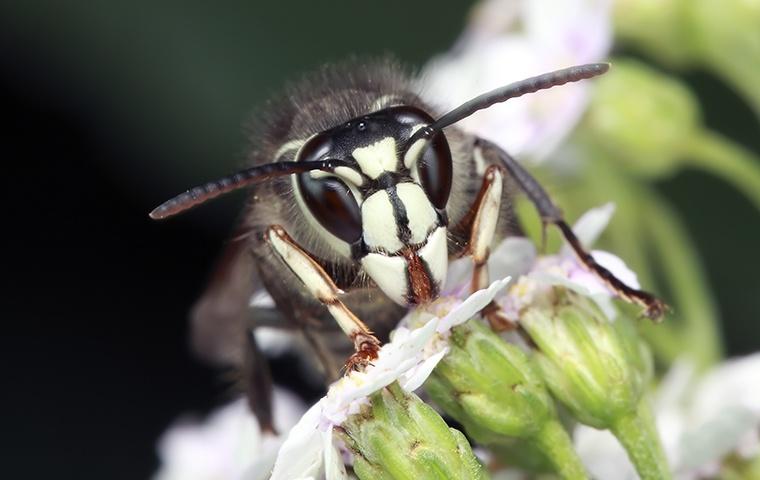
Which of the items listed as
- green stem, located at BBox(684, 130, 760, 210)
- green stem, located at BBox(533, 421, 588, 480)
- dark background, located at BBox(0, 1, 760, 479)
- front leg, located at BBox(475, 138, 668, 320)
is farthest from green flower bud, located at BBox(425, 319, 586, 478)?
dark background, located at BBox(0, 1, 760, 479)

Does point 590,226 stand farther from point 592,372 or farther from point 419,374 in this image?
point 419,374

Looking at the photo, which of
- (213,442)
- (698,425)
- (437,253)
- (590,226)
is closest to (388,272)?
(437,253)

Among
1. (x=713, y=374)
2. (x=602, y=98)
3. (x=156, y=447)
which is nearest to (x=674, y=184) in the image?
(x=602, y=98)

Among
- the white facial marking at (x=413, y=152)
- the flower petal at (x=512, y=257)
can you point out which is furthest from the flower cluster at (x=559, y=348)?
the white facial marking at (x=413, y=152)

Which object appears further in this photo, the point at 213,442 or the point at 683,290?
the point at 213,442

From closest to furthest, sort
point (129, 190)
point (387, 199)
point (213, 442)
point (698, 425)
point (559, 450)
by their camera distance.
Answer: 1. point (387, 199)
2. point (559, 450)
3. point (698, 425)
4. point (213, 442)
5. point (129, 190)

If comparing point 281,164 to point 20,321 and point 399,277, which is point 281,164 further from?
point 20,321

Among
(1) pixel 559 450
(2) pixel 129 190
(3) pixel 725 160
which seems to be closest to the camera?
(1) pixel 559 450
